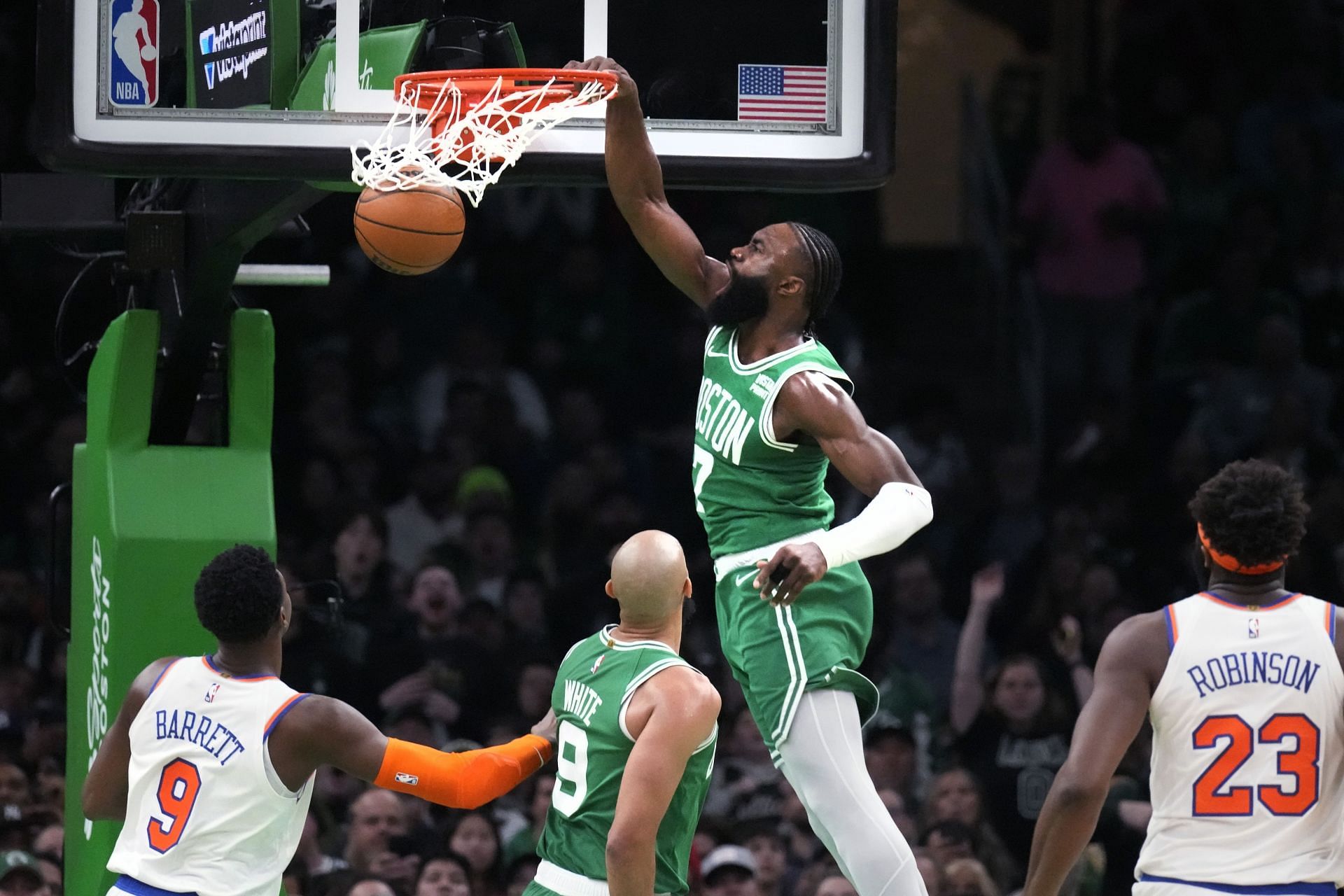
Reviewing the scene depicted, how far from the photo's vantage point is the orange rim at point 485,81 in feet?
17.9

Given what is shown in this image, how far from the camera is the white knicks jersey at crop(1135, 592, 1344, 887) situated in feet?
14.4

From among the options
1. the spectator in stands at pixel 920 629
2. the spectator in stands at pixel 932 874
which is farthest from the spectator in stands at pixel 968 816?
the spectator in stands at pixel 920 629

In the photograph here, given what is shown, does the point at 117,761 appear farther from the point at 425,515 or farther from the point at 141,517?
the point at 425,515

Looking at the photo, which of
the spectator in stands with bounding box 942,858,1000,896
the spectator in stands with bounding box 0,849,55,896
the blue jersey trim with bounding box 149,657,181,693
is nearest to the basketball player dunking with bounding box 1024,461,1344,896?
the blue jersey trim with bounding box 149,657,181,693

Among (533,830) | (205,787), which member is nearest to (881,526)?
(205,787)

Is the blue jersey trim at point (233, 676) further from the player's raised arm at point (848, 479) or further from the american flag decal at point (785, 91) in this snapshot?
the american flag decal at point (785, 91)

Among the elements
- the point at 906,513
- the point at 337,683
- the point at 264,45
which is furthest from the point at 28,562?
the point at 906,513

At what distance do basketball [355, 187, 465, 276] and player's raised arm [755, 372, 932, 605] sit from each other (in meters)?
0.94

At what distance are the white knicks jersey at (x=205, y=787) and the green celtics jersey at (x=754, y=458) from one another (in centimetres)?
120

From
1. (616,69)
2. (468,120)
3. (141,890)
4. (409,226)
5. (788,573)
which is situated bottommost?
(141,890)

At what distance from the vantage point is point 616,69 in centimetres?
550

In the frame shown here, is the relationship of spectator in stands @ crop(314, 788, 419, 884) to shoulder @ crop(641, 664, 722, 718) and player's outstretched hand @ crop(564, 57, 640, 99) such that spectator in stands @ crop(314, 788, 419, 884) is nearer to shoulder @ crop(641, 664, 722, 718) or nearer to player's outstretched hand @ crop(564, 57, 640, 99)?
shoulder @ crop(641, 664, 722, 718)

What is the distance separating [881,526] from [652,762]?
742 millimetres

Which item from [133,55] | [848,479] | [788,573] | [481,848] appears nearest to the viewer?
[788,573]
